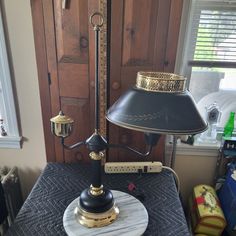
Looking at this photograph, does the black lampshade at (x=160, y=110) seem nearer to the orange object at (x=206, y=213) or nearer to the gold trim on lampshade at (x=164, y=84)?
the gold trim on lampshade at (x=164, y=84)

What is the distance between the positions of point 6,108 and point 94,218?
0.95 metres

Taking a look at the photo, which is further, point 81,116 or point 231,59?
point 231,59

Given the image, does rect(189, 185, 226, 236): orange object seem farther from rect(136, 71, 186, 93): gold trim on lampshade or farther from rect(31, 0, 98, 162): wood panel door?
rect(136, 71, 186, 93): gold trim on lampshade

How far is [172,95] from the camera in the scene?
2.11 feet

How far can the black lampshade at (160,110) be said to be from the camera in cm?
60

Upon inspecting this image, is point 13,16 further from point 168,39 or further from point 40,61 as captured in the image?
point 168,39

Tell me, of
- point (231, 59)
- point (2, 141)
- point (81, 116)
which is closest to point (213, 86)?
point (231, 59)

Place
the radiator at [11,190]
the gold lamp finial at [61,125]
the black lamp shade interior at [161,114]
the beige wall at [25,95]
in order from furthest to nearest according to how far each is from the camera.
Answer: the radiator at [11,190], the beige wall at [25,95], the gold lamp finial at [61,125], the black lamp shade interior at [161,114]

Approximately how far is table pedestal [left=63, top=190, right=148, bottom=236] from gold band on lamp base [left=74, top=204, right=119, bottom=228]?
1 centimetres

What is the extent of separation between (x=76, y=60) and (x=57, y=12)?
0.75 feet

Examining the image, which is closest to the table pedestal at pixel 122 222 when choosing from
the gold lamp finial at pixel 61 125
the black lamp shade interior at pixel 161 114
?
the gold lamp finial at pixel 61 125

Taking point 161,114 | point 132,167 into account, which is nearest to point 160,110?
point 161,114

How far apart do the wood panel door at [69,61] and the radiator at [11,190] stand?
41 cm

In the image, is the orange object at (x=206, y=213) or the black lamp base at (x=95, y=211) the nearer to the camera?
the black lamp base at (x=95, y=211)
